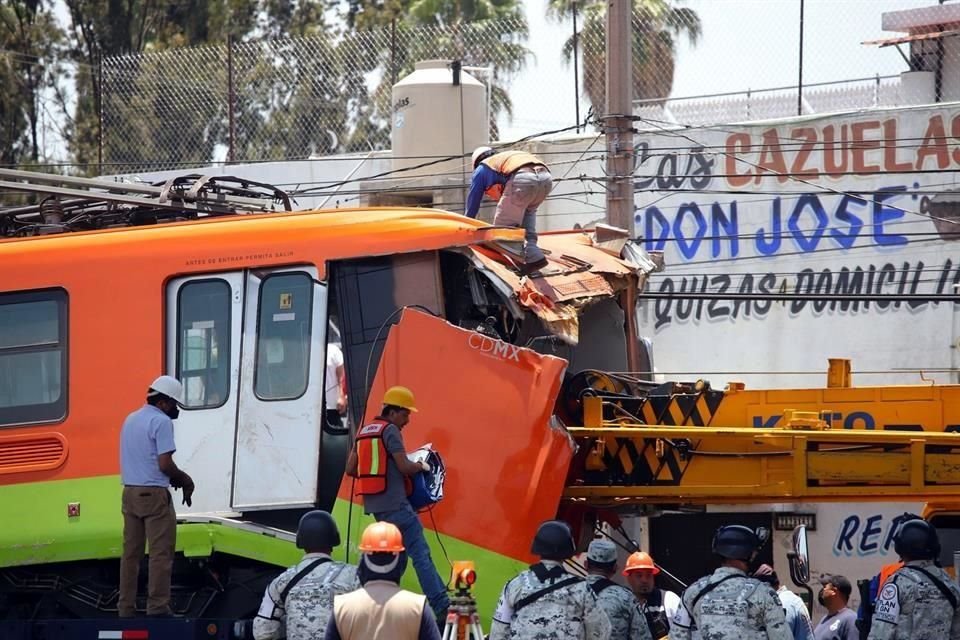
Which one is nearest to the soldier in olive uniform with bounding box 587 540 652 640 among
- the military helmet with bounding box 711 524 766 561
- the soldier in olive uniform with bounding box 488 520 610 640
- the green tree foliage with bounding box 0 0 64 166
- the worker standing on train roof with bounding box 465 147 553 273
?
the soldier in olive uniform with bounding box 488 520 610 640

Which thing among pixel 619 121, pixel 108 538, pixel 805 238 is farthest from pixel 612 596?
pixel 805 238

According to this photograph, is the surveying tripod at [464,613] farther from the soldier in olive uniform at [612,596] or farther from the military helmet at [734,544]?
the military helmet at [734,544]

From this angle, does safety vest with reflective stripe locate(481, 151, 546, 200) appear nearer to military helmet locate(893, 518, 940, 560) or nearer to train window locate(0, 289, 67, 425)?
train window locate(0, 289, 67, 425)

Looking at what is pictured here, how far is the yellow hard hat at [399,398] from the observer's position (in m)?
9.46

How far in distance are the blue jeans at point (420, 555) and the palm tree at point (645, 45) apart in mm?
16659

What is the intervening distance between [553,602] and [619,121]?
343 inches

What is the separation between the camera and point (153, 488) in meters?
9.99

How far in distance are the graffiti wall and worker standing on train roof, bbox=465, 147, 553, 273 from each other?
40.3 feet

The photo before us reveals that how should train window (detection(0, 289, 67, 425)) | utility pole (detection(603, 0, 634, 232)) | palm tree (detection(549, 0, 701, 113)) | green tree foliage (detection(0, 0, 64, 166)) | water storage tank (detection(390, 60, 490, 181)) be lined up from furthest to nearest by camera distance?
green tree foliage (detection(0, 0, 64, 166)) < palm tree (detection(549, 0, 701, 113)) < water storage tank (detection(390, 60, 490, 181)) < utility pole (detection(603, 0, 634, 232)) < train window (detection(0, 289, 67, 425))

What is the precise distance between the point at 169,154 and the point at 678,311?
10491 mm

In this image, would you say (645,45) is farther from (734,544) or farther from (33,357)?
(734,544)

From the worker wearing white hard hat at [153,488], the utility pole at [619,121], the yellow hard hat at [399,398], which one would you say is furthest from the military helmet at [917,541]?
the utility pole at [619,121]

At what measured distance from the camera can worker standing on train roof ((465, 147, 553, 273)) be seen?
1084cm

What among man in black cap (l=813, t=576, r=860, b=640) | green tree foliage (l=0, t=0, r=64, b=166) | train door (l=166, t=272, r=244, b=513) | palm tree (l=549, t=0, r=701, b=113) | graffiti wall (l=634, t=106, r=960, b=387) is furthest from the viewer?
green tree foliage (l=0, t=0, r=64, b=166)
